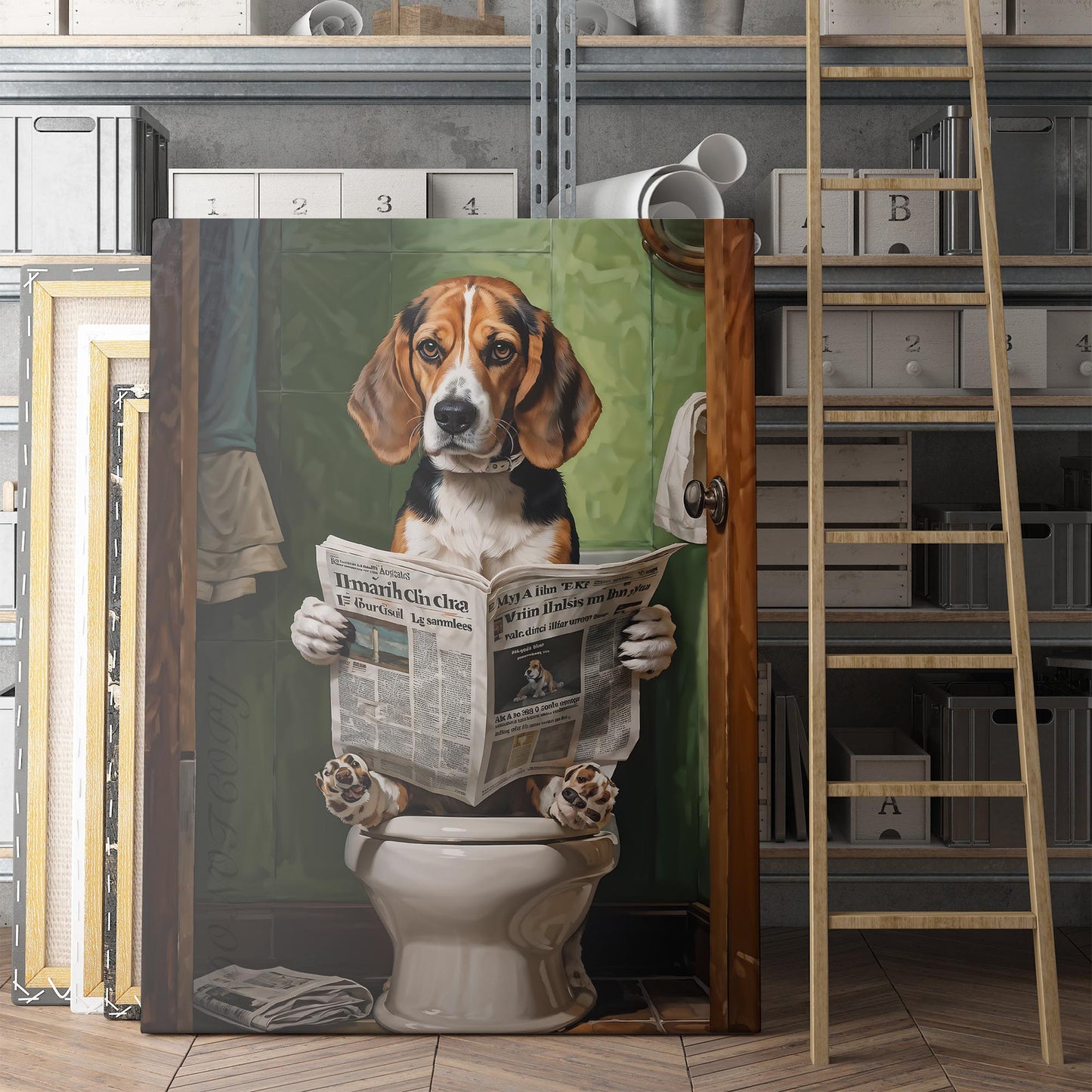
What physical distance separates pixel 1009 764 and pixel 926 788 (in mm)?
545

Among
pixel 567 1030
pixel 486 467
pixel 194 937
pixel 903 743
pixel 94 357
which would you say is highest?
pixel 94 357

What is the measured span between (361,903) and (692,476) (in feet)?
3.36

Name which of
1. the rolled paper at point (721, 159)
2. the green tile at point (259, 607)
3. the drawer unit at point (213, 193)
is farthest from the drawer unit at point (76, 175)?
the rolled paper at point (721, 159)

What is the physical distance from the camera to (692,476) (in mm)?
1990

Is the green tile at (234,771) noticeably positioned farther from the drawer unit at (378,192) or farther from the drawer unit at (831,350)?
the drawer unit at (831,350)

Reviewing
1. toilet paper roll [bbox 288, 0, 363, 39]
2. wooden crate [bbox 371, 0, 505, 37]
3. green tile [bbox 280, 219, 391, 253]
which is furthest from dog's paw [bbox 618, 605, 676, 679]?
toilet paper roll [bbox 288, 0, 363, 39]

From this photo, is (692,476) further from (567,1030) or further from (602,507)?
(567,1030)

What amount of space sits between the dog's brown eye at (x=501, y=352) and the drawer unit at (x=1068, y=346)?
4.15 ft

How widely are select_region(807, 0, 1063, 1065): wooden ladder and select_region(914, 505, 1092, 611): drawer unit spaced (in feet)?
1.04

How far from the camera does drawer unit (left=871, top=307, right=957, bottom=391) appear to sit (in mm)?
2314

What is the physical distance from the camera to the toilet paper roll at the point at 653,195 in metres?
2.15

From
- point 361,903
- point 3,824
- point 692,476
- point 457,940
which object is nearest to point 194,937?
point 361,903

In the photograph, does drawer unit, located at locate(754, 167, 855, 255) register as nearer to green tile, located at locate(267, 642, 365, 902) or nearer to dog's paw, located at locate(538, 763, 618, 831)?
dog's paw, located at locate(538, 763, 618, 831)

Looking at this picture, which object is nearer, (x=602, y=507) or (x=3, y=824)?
(x=602, y=507)
